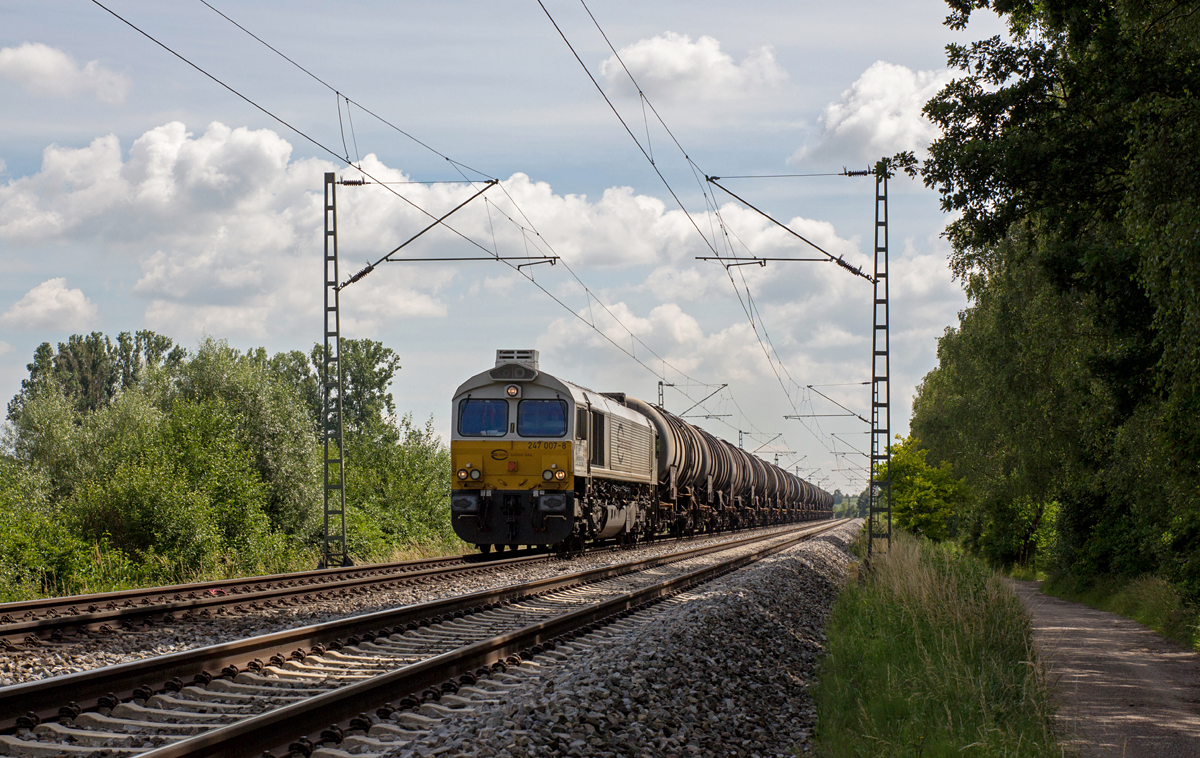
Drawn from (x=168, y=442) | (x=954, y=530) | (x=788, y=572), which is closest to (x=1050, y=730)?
(x=788, y=572)

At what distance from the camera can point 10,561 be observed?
1817 cm

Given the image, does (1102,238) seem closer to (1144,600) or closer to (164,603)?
(1144,600)

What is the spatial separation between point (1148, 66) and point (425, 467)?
1266 inches

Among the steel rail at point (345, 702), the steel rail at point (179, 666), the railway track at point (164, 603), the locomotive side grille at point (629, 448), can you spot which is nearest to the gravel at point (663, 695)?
the steel rail at point (345, 702)

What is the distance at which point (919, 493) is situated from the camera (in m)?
33.1

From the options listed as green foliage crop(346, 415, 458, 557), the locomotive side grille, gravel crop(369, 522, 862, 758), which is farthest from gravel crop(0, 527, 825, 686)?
green foliage crop(346, 415, 458, 557)

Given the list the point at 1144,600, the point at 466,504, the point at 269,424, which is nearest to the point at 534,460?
the point at 466,504

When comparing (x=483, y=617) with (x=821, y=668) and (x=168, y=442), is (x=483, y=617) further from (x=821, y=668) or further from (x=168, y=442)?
(x=168, y=442)

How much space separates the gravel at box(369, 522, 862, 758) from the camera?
18.9ft

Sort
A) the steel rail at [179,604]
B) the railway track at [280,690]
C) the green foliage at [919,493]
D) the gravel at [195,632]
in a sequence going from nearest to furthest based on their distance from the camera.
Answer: the railway track at [280,690], the gravel at [195,632], the steel rail at [179,604], the green foliage at [919,493]

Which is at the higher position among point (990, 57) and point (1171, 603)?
point (990, 57)

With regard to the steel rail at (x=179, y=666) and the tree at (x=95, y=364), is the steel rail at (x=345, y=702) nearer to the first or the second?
the steel rail at (x=179, y=666)

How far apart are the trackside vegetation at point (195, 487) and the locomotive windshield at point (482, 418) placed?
4.94m

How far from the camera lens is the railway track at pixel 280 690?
5.63m
